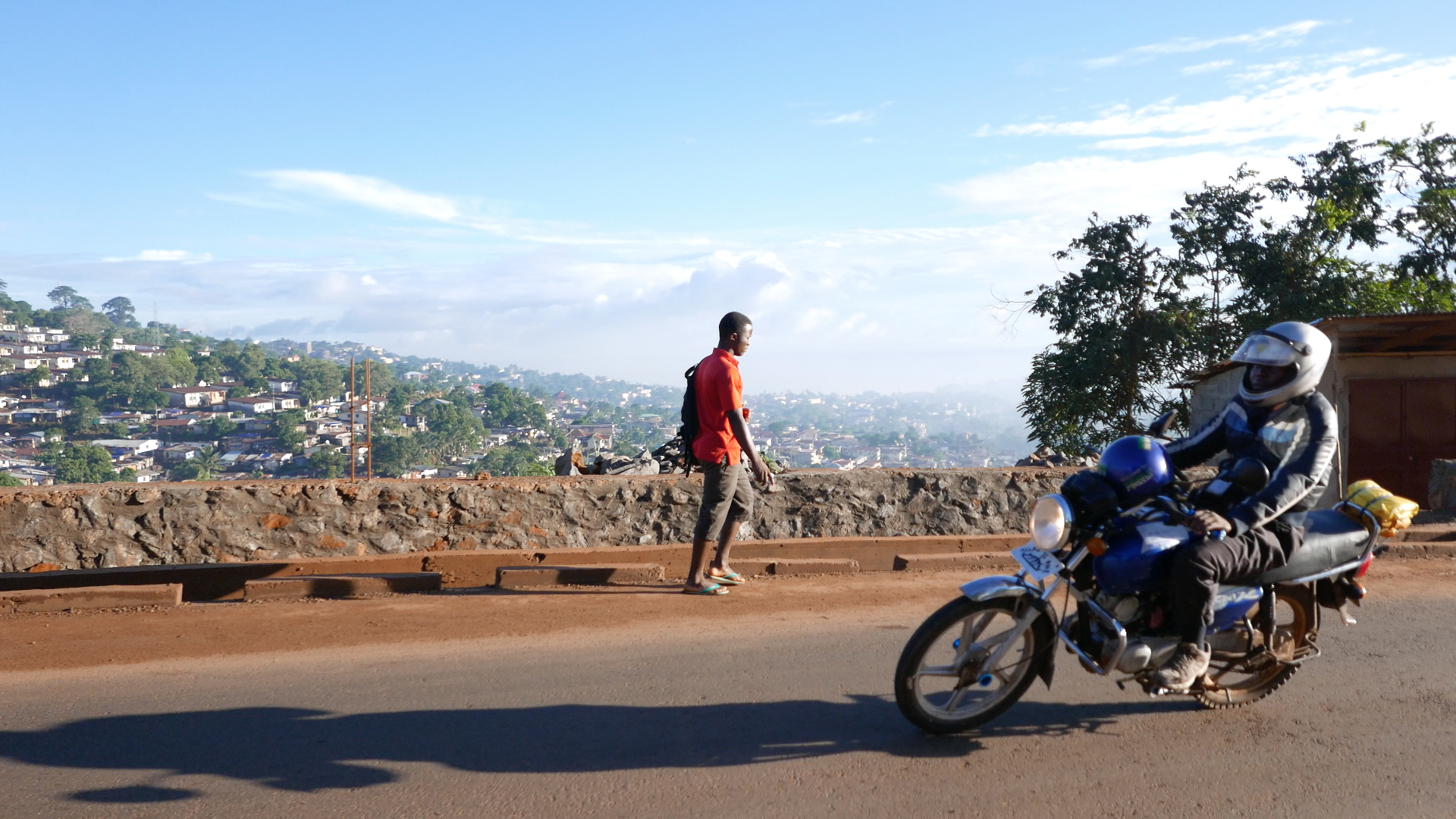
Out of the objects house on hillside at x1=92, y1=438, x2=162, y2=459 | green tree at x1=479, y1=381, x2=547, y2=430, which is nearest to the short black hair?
house on hillside at x1=92, y1=438, x2=162, y2=459

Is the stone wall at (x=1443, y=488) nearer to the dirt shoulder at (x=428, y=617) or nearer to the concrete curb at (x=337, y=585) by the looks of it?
the dirt shoulder at (x=428, y=617)

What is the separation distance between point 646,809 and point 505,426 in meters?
48.3

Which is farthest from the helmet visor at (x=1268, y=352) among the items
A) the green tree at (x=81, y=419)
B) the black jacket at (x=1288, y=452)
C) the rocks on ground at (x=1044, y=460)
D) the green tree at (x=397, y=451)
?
the green tree at (x=81, y=419)

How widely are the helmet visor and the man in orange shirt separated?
3.06 m

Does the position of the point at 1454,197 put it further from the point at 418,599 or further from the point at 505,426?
the point at 505,426

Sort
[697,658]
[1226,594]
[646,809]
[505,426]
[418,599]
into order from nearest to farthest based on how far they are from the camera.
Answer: [646,809]
[1226,594]
[697,658]
[418,599]
[505,426]

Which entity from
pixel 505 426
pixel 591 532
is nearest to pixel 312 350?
pixel 505 426

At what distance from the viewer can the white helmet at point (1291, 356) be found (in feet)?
12.9

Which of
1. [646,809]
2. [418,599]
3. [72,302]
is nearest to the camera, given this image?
[646,809]

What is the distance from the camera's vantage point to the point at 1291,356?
154 inches

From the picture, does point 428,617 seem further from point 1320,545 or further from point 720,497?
point 1320,545

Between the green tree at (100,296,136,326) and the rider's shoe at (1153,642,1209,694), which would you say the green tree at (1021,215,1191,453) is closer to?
the rider's shoe at (1153,642,1209,694)

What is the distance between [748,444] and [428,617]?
2.26 meters

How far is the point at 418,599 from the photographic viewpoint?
650cm
